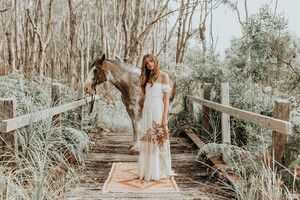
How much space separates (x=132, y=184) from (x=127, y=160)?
1.51 meters

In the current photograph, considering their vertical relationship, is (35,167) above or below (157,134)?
below

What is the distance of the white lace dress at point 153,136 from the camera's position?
4.55 m

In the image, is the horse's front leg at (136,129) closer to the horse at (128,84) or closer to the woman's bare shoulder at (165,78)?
the horse at (128,84)

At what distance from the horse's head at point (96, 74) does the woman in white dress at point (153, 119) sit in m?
1.75

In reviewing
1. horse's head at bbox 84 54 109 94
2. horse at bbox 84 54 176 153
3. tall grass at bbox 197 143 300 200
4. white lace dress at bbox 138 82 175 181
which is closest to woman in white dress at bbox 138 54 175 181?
white lace dress at bbox 138 82 175 181

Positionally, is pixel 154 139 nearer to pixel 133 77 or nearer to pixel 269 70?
pixel 133 77

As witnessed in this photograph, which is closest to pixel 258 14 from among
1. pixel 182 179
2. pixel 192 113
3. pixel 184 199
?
pixel 192 113

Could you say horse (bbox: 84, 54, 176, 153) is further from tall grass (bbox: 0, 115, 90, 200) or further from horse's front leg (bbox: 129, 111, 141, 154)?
tall grass (bbox: 0, 115, 90, 200)

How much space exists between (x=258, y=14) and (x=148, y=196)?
17.3 feet

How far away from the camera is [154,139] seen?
458cm

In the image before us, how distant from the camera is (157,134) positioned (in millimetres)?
4582

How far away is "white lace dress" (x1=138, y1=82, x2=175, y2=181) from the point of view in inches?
179

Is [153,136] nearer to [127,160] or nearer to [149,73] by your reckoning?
[149,73]

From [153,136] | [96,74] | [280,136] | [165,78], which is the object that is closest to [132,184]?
[153,136]
